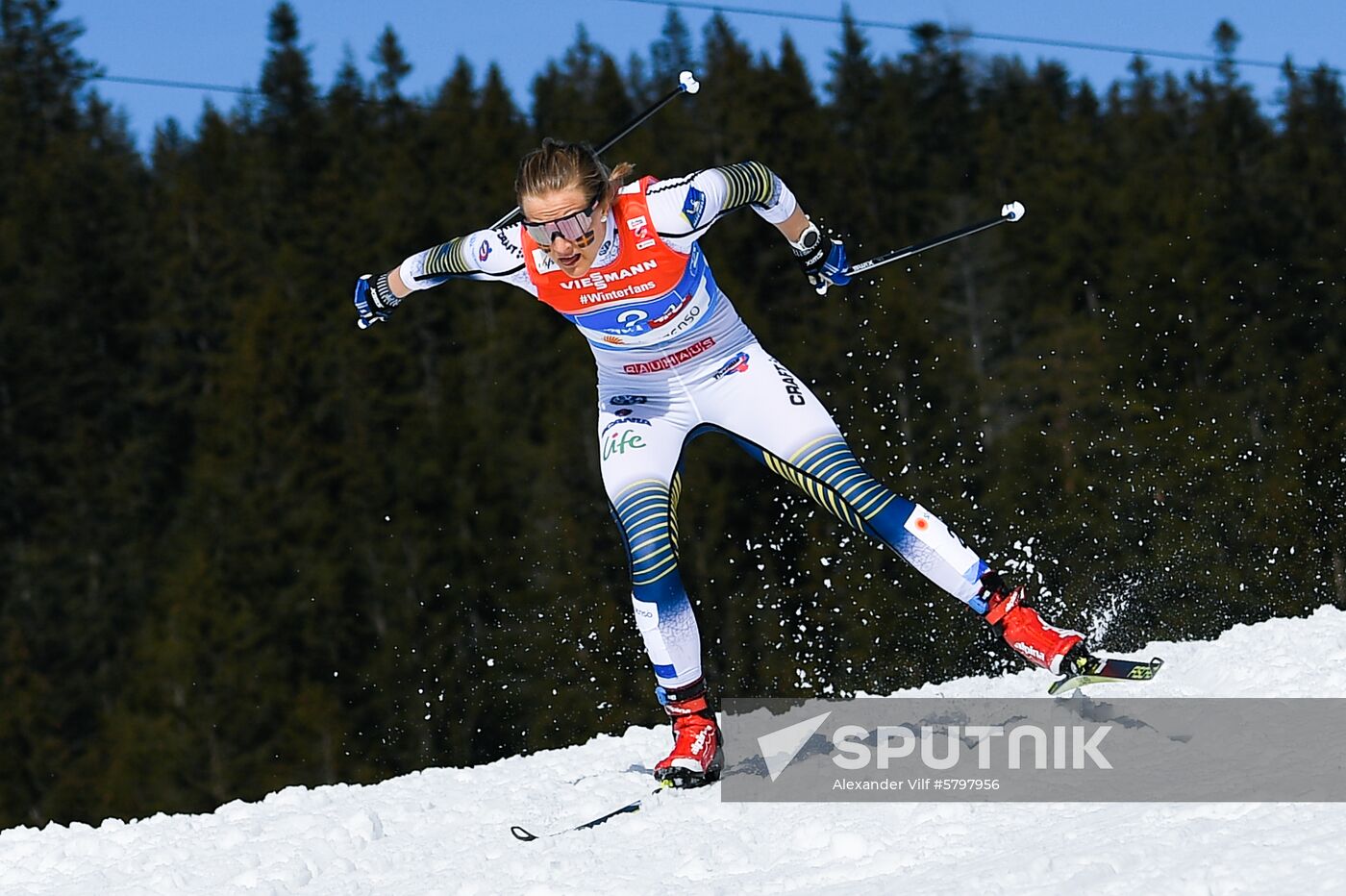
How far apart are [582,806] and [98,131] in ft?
185

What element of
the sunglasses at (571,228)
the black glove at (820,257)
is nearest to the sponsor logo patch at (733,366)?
the black glove at (820,257)

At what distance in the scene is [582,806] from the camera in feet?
16.2

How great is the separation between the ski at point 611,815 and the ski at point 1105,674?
1278 millimetres

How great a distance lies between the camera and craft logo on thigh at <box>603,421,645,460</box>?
4.95 meters

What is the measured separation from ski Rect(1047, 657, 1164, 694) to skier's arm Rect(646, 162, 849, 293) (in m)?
1.64

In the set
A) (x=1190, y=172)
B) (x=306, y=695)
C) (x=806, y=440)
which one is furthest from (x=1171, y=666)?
(x=1190, y=172)

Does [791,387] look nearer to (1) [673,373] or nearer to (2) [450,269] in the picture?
(1) [673,373]

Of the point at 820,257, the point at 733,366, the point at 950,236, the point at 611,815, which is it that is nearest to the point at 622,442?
the point at 733,366

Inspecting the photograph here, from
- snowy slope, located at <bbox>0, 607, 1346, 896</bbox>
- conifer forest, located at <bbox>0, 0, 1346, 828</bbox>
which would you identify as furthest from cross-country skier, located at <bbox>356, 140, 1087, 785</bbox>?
conifer forest, located at <bbox>0, 0, 1346, 828</bbox>

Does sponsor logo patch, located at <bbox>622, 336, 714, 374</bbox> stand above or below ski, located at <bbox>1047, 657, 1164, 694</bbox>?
above

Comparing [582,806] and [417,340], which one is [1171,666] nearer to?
[582,806]

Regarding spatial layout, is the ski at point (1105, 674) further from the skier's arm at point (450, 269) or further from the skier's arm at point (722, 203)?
the skier's arm at point (450, 269)

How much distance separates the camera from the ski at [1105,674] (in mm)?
4375

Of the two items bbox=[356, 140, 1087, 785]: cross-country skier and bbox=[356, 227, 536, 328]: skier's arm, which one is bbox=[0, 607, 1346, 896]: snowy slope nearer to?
bbox=[356, 140, 1087, 785]: cross-country skier
